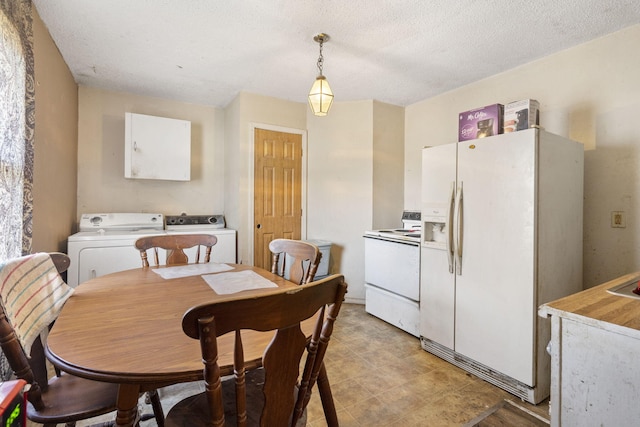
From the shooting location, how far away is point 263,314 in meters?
0.73

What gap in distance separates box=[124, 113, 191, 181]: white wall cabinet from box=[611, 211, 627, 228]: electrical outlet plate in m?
3.80

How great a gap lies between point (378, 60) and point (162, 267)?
2313 mm

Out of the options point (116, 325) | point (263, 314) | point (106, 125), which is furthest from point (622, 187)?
point (106, 125)

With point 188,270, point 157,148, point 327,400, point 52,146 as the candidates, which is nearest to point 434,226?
point 327,400

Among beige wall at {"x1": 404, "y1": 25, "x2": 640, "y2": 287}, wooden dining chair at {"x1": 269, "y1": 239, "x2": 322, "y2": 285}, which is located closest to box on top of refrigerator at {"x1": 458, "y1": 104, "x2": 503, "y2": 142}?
beige wall at {"x1": 404, "y1": 25, "x2": 640, "y2": 287}

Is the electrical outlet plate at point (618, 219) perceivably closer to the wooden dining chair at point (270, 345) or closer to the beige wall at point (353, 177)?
the beige wall at point (353, 177)

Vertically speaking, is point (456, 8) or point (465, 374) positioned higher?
point (456, 8)

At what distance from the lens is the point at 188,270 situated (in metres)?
1.87

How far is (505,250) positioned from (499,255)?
0.17 feet

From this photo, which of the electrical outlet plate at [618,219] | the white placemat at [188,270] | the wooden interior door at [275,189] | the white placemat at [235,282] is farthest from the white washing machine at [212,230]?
the electrical outlet plate at [618,219]

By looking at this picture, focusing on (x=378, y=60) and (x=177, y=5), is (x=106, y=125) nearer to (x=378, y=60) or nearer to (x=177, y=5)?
(x=177, y=5)

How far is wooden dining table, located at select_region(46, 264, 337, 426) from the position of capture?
80 cm

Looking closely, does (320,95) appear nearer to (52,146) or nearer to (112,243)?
(52,146)

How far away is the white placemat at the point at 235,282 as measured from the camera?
1470mm
